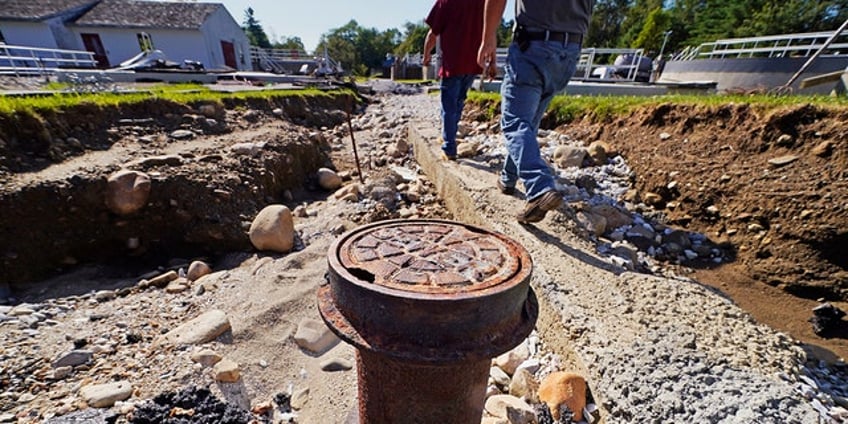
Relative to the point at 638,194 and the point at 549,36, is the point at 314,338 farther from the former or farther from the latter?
the point at 638,194

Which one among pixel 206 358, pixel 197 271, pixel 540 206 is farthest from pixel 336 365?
pixel 197 271

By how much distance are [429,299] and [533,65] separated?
2.04 metres

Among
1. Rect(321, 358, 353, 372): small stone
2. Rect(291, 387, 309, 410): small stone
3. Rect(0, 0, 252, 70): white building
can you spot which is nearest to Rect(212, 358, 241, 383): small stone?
Rect(291, 387, 309, 410): small stone

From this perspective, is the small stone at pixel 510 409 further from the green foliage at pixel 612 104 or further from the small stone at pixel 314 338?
the green foliage at pixel 612 104

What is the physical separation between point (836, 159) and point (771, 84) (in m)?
11.7

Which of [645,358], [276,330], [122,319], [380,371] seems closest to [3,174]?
[122,319]

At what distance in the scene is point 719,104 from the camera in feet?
12.4

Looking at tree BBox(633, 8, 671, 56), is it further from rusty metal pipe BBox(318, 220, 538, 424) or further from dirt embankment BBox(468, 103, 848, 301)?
rusty metal pipe BBox(318, 220, 538, 424)

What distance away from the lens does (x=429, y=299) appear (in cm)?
82

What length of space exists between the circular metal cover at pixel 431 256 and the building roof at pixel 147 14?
88.5 feet

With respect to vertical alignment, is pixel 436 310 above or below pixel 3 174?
above

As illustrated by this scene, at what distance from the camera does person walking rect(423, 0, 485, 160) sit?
3.45 meters

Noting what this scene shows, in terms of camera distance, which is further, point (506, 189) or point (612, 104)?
point (612, 104)

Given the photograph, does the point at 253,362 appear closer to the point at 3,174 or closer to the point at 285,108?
the point at 3,174
